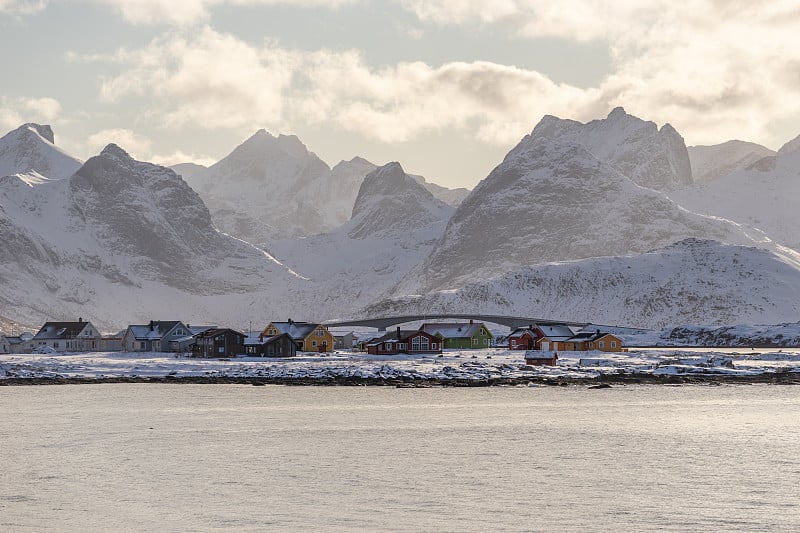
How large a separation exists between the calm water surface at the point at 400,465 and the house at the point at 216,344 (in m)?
69.4

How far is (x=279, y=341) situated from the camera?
147 m

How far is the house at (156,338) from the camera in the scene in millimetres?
171000

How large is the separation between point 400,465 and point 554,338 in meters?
131

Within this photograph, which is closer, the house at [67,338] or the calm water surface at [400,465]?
the calm water surface at [400,465]

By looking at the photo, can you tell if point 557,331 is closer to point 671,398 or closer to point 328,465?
point 671,398

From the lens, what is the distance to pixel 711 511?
33.6 meters

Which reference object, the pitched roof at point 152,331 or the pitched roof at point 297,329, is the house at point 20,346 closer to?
the pitched roof at point 152,331

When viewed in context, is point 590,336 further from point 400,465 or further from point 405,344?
point 400,465

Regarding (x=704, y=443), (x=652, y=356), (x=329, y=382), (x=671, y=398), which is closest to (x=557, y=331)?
(x=652, y=356)

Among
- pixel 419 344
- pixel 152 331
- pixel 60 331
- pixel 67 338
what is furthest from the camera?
pixel 60 331

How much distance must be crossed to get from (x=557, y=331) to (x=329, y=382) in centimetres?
8362

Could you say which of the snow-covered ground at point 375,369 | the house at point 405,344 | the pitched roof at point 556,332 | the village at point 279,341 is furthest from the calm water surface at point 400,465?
the pitched roof at point 556,332

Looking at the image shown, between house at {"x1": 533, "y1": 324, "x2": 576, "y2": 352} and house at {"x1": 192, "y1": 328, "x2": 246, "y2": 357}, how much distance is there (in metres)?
49.1

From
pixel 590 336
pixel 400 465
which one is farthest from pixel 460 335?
pixel 400 465
